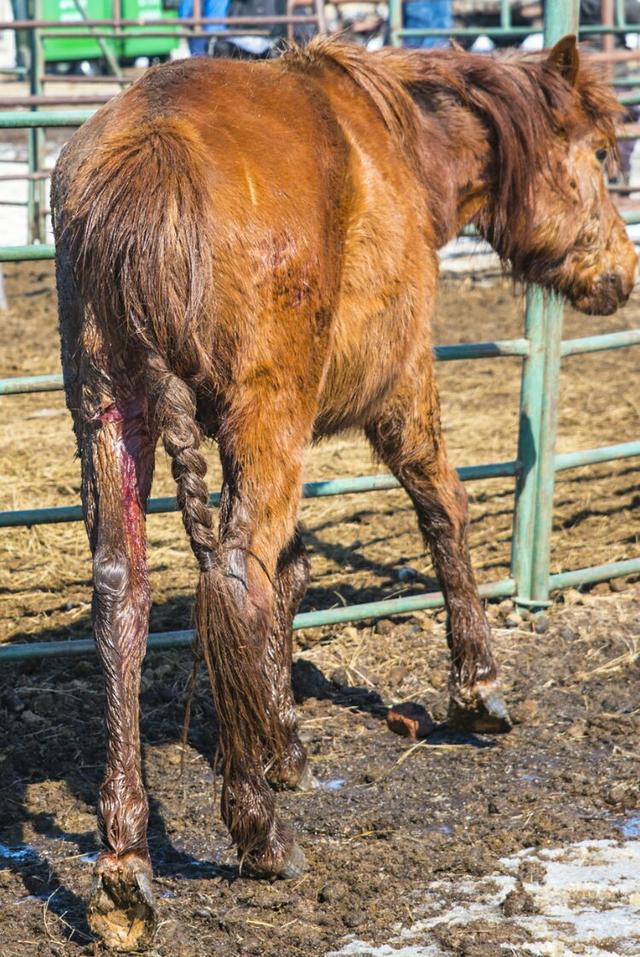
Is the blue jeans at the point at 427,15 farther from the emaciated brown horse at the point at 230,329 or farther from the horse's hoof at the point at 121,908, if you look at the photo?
the horse's hoof at the point at 121,908

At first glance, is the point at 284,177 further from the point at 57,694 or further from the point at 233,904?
the point at 57,694

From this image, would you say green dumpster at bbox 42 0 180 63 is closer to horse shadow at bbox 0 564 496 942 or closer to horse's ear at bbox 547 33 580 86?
horse's ear at bbox 547 33 580 86

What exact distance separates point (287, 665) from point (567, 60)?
2.18 metres

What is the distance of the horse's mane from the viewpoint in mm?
3844

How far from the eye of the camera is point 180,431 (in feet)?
8.81

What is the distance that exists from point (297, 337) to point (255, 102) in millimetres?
622

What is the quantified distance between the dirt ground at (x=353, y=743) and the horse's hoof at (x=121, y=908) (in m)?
0.08

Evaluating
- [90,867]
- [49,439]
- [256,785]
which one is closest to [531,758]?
[256,785]

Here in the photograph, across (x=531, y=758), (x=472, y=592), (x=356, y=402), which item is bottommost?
(x=531, y=758)

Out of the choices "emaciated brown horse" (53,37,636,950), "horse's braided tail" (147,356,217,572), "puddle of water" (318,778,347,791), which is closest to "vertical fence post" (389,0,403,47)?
"emaciated brown horse" (53,37,636,950)

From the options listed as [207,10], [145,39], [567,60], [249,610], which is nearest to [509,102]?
[567,60]

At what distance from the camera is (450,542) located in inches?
157

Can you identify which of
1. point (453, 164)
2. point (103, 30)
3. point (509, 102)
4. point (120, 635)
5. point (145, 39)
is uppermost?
point (103, 30)

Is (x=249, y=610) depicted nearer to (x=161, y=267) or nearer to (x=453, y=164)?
(x=161, y=267)
